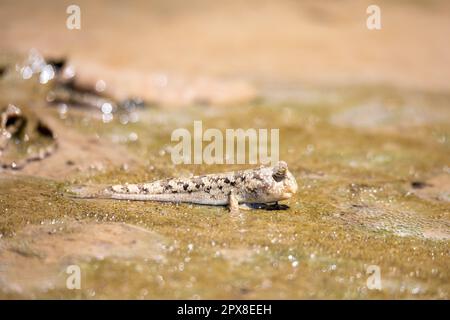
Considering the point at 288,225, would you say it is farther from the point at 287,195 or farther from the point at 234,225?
the point at 234,225

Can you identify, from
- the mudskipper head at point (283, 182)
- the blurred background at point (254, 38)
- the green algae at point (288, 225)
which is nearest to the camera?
the green algae at point (288, 225)

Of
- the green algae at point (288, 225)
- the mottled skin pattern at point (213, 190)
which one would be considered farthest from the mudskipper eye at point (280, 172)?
the green algae at point (288, 225)

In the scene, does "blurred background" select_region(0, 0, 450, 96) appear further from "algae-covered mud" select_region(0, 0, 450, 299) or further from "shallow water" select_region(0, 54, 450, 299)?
"shallow water" select_region(0, 54, 450, 299)

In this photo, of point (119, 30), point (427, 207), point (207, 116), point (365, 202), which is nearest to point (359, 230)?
point (365, 202)

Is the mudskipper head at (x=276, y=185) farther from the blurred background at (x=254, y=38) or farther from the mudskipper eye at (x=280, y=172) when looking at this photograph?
the blurred background at (x=254, y=38)
